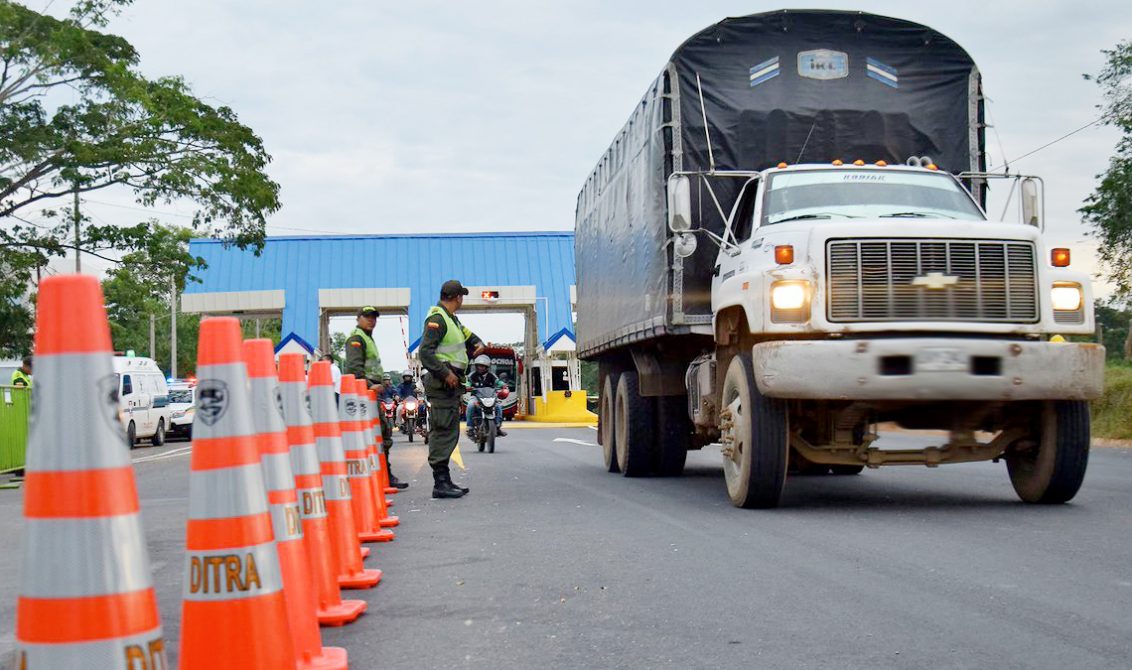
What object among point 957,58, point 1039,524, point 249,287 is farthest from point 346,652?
point 249,287

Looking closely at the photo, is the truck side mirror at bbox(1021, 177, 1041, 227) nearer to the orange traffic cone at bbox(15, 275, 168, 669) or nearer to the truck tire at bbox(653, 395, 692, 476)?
the truck tire at bbox(653, 395, 692, 476)

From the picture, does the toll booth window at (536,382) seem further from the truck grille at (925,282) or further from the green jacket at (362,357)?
the truck grille at (925,282)

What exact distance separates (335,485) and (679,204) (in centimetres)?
446

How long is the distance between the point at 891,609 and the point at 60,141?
2351 centimetres

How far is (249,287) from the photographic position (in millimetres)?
51656

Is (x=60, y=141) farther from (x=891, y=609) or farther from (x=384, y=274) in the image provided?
(x=384, y=274)

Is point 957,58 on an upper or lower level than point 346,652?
upper

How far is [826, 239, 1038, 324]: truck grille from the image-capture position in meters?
8.91

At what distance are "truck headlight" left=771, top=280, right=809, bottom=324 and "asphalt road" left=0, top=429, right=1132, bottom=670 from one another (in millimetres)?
1414

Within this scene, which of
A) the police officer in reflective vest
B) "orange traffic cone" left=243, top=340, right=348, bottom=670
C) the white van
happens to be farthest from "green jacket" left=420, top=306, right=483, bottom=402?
the white van

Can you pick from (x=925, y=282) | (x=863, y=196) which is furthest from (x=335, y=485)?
(x=863, y=196)

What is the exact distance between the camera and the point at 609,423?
1559cm

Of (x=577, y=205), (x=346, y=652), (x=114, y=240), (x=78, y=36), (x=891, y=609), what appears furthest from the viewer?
(x=114, y=240)

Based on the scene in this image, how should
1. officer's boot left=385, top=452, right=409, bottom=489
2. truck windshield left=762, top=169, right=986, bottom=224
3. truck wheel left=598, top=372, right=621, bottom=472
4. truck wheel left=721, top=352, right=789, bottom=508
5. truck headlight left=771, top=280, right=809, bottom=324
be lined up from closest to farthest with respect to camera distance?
1. truck headlight left=771, top=280, right=809, bottom=324
2. truck wheel left=721, top=352, right=789, bottom=508
3. truck windshield left=762, top=169, right=986, bottom=224
4. officer's boot left=385, top=452, right=409, bottom=489
5. truck wheel left=598, top=372, right=621, bottom=472
